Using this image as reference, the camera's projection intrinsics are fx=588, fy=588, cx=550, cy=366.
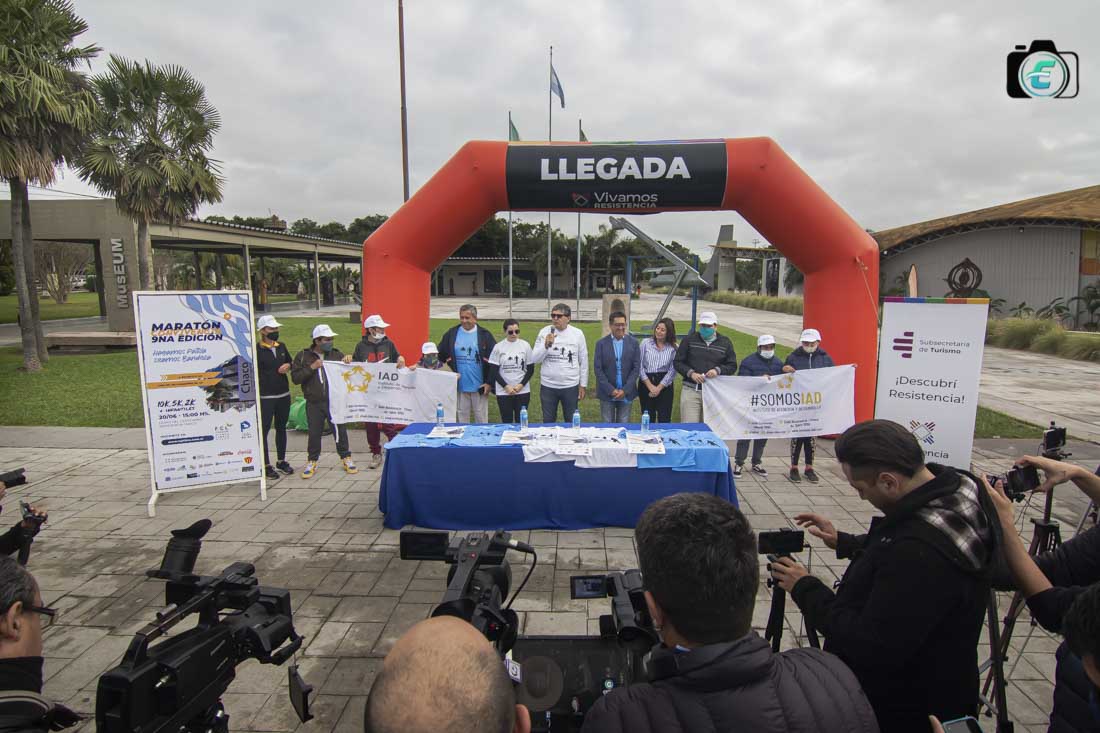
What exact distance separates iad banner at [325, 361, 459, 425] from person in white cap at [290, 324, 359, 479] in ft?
0.57

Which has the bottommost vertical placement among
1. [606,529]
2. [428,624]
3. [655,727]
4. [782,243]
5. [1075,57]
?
[606,529]

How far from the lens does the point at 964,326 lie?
6.34 metres

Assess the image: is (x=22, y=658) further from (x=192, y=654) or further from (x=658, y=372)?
(x=658, y=372)

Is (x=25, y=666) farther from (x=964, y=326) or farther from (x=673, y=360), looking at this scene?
(x=964, y=326)

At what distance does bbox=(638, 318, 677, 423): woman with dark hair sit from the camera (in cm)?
769

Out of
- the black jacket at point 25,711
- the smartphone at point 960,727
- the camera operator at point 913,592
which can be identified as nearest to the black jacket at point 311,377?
the black jacket at point 25,711

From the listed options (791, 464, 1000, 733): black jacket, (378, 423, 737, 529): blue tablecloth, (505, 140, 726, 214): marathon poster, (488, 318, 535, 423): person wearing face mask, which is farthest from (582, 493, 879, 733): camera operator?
(505, 140, 726, 214): marathon poster

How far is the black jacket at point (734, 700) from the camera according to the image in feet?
4.22

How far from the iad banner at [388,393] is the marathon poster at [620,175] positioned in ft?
9.69

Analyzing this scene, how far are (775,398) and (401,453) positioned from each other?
443 centimetres

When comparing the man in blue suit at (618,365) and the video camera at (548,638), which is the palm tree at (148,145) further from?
the video camera at (548,638)

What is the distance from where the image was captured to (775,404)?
712cm

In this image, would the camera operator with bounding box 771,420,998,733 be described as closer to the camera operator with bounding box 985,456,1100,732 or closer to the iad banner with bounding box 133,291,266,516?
the camera operator with bounding box 985,456,1100,732

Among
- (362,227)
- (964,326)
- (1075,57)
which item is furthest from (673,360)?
(362,227)
